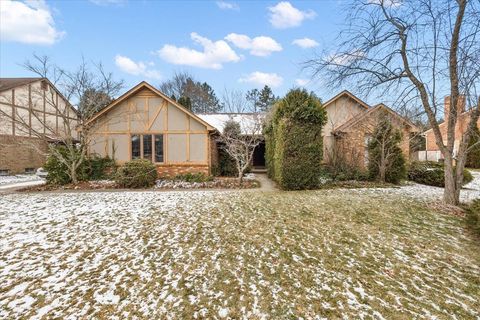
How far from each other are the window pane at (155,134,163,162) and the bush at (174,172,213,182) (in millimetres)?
1585

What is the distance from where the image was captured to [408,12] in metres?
7.05

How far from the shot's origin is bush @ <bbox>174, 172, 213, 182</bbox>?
12844 mm

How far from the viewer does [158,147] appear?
13938 mm

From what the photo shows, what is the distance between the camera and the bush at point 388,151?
11.8 metres

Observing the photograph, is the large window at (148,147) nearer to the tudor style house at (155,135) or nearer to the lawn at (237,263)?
the tudor style house at (155,135)

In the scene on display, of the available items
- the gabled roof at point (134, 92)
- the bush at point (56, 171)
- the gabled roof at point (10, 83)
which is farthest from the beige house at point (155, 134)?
the gabled roof at point (10, 83)

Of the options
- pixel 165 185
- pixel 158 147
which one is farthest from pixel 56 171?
pixel 165 185

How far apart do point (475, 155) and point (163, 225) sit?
2831 cm

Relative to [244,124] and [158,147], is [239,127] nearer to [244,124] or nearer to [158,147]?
[244,124]

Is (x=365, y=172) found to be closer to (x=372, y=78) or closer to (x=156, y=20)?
(x=372, y=78)

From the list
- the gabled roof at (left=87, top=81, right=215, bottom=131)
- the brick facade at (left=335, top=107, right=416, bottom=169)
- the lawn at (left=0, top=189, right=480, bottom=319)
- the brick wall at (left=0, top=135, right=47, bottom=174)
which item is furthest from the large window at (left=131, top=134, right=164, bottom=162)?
the brick facade at (left=335, top=107, right=416, bottom=169)

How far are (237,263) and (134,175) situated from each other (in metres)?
8.93

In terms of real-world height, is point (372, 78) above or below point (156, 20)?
below

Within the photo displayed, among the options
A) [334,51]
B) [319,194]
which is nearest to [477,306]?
[319,194]
